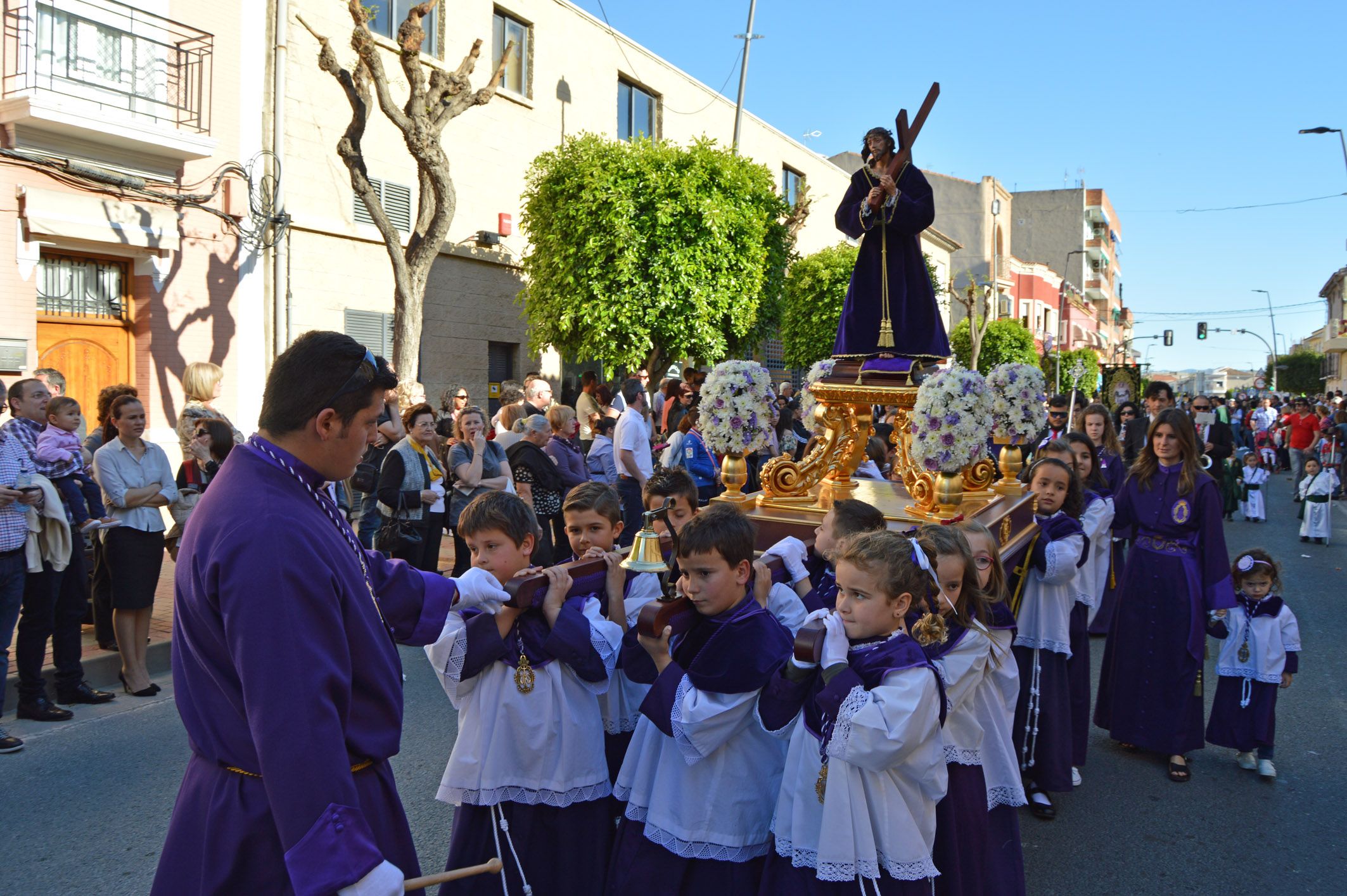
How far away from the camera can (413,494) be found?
788 centimetres

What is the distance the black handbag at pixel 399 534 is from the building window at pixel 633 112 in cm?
1545

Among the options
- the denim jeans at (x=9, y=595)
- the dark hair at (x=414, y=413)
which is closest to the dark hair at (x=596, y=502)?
the denim jeans at (x=9, y=595)

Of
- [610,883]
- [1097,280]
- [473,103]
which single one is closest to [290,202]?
[473,103]

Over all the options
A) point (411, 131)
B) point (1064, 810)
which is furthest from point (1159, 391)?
point (411, 131)

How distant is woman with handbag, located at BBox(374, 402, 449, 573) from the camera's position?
781 cm

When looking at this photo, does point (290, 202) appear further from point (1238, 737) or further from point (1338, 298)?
point (1338, 298)

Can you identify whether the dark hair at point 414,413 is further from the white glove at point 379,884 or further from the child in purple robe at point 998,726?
the white glove at point 379,884

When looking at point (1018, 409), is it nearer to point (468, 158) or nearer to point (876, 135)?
point (876, 135)

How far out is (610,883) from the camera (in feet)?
11.0

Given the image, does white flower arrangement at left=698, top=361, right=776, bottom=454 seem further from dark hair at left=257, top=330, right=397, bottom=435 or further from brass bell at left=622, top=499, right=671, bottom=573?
dark hair at left=257, top=330, right=397, bottom=435

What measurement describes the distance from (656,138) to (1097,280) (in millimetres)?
81740

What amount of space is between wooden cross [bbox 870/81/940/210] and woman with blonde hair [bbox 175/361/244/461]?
5027 mm

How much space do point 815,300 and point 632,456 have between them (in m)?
18.9

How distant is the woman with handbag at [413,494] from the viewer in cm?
781
